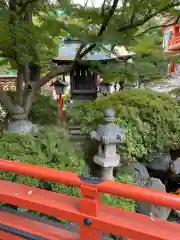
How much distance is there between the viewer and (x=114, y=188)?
1.64 meters

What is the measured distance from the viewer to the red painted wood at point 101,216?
1.67 metres

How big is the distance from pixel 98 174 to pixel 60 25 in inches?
94.8

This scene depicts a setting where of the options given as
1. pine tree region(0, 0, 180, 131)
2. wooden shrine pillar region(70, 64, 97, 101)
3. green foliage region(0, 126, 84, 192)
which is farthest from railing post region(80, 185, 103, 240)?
wooden shrine pillar region(70, 64, 97, 101)

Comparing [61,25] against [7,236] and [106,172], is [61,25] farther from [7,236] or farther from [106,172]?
[7,236]

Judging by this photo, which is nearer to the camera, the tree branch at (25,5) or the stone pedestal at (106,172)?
the tree branch at (25,5)

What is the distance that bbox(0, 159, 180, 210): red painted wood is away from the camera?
59.1 inches

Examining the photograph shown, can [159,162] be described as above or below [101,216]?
below

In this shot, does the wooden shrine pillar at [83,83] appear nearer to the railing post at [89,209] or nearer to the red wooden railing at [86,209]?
the red wooden railing at [86,209]

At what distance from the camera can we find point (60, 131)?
402 cm

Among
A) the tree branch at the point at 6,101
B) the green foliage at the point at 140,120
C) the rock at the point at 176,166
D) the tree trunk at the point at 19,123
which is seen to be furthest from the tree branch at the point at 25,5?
the rock at the point at 176,166

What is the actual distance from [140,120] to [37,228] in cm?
299

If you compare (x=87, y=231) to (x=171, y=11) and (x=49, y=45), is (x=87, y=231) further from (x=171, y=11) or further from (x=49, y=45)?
(x=171, y=11)

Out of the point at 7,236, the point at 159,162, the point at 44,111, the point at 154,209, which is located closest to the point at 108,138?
the point at 44,111

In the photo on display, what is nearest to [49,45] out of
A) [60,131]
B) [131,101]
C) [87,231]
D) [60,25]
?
[60,25]
